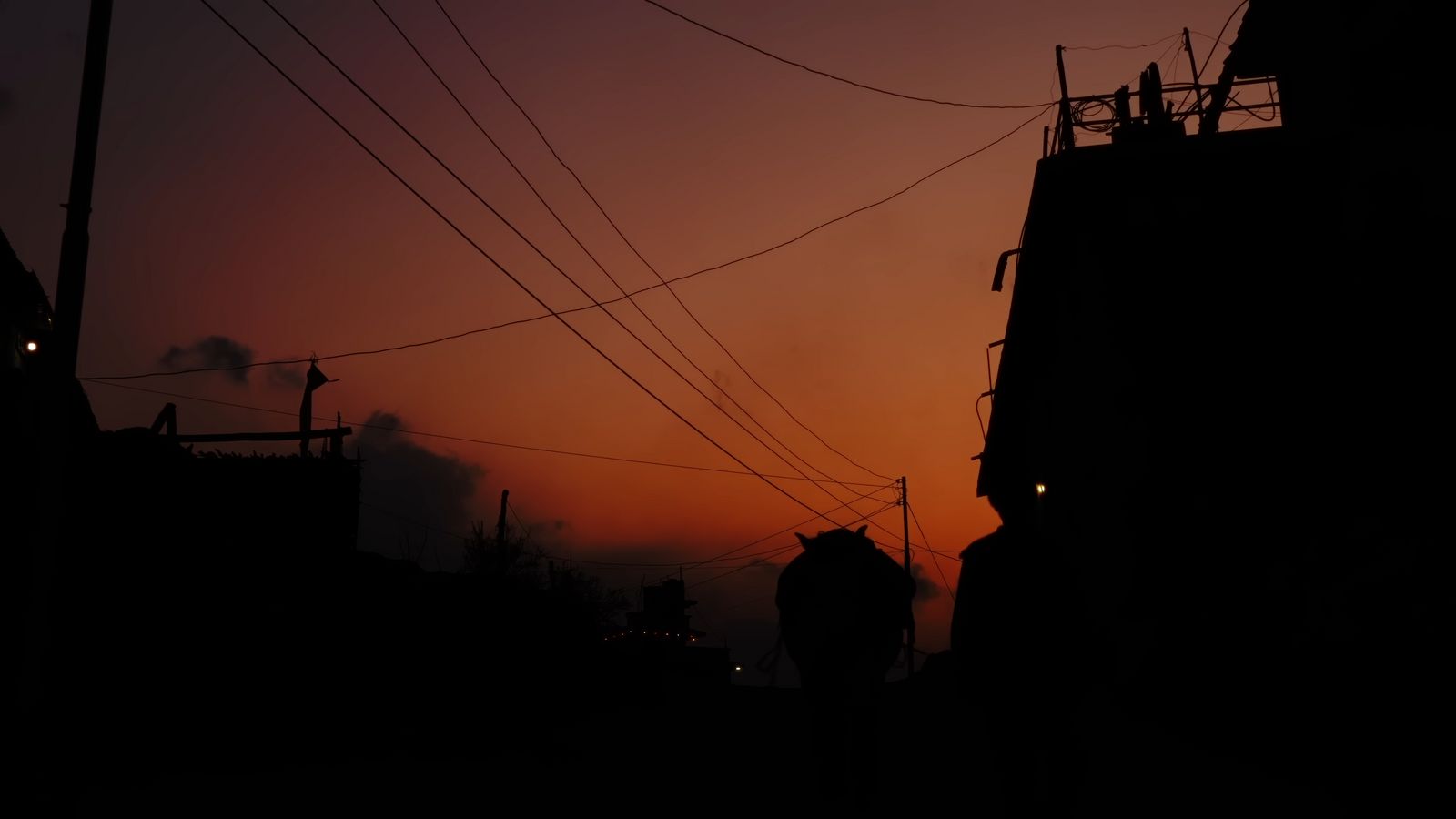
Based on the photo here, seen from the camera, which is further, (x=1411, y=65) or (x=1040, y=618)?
(x=1411, y=65)

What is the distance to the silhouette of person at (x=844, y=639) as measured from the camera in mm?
7676

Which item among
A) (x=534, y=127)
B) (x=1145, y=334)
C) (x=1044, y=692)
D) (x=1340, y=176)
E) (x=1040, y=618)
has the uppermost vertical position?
(x=534, y=127)

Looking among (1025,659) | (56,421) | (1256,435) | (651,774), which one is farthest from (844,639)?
(56,421)

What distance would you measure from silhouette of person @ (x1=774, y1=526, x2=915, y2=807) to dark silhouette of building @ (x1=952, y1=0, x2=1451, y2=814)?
168cm

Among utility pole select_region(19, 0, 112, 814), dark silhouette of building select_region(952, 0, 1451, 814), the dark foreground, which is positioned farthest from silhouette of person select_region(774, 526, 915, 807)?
utility pole select_region(19, 0, 112, 814)

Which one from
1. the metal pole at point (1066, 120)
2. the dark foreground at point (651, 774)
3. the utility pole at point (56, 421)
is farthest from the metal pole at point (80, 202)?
the metal pole at point (1066, 120)

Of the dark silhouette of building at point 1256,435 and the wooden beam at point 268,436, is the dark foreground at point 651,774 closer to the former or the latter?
the dark silhouette of building at point 1256,435

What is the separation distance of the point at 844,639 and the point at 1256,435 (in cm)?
573

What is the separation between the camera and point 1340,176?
11.6 meters

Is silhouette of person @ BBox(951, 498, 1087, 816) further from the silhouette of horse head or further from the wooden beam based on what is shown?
the wooden beam

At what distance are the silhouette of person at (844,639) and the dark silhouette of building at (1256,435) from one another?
1.68 m

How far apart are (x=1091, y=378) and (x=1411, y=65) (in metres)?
5.26

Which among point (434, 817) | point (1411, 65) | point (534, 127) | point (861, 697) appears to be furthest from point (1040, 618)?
point (534, 127)

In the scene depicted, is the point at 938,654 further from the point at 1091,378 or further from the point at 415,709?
the point at 415,709
